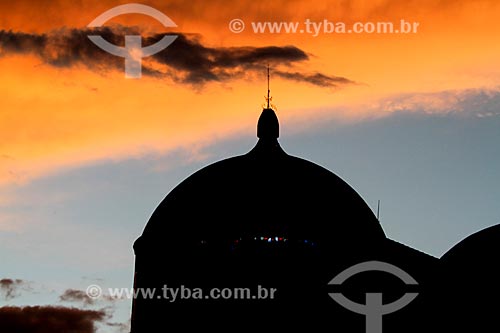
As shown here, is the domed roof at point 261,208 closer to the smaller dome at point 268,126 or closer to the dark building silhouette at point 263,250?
the dark building silhouette at point 263,250

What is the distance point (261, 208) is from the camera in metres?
55.2

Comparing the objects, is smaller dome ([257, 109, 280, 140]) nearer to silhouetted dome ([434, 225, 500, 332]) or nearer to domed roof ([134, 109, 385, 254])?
domed roof ([134, 109, 385, 254])

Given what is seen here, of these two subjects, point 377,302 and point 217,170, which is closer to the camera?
point 377,302

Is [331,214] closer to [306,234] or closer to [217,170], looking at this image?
[306,234]

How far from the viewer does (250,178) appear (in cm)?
5653

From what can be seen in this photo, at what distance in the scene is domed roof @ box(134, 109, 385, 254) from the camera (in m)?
54.7

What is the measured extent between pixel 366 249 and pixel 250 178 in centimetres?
573

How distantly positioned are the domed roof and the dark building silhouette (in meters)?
0.04

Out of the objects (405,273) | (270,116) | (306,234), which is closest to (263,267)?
(306,234)

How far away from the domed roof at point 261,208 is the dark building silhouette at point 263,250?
0.14 ft

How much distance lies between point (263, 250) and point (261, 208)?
1.90 metres

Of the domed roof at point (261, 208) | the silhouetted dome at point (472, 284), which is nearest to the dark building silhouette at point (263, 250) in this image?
the domed roof at point (261, 208)

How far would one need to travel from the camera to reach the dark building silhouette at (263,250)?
175ft

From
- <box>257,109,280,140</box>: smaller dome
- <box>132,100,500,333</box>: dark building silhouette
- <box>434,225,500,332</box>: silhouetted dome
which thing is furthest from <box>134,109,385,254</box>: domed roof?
<box>434,225,500,332</box>: silhouetted dome
